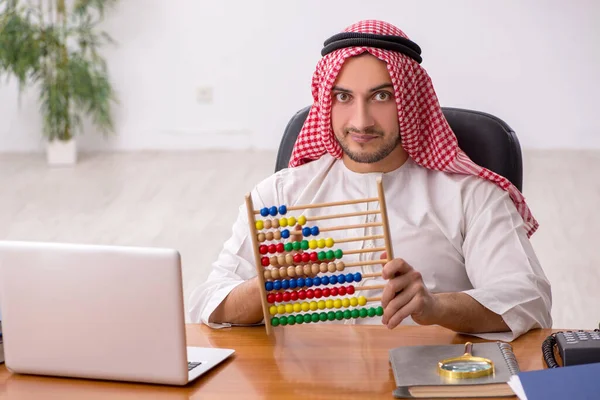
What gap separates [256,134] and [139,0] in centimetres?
159

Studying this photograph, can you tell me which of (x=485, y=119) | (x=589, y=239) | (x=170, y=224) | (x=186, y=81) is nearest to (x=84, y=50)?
(x=186, y=81)

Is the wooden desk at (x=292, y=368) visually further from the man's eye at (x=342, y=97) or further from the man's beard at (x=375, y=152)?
the man's eye at (x=342, y=97)

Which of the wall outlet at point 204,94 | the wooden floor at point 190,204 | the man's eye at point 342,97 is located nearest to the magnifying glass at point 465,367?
the man's eye at point 342,97

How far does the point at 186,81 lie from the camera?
8.35 metres

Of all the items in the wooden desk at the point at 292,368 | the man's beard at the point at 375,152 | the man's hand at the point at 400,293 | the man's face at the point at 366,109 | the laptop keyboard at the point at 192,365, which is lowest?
the wooden desk at the point at 292,368

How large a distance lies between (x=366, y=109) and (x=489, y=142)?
37 cm

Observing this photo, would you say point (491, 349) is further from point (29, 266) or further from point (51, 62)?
point (51, 62)

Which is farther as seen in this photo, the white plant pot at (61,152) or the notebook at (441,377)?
the white plant pot at (61,152)

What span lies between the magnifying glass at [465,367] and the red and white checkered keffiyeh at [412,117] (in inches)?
29.7

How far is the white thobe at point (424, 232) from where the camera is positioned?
6.89 feet

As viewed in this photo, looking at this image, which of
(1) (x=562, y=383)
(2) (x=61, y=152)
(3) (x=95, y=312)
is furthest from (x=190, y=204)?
(1) (x=562, y=383)

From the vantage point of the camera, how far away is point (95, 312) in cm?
157

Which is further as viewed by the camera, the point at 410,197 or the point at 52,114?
the point at 52,114

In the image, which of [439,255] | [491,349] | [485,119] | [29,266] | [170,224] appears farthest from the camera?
[170,224]
